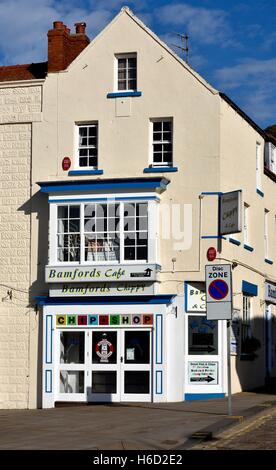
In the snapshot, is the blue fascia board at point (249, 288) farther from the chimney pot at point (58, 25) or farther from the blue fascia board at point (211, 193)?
the chimney pot at point (58, 25)

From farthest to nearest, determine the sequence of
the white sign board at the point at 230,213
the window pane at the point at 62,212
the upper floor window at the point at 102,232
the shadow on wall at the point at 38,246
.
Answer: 1. the shadow on wall at the point at 38,246
2. the window pane at the point at 62,212
3. the upper floor window at the point at 102,232
4. the white sign board at the point at 230,213

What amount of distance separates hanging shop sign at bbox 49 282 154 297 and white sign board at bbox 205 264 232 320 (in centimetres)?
608

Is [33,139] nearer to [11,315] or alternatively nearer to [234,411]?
[11,315]

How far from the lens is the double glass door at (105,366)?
25938 millimetres

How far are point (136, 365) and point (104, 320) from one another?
5.34 feet

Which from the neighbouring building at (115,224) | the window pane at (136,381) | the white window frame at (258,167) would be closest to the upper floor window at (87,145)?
the neighbouring building at (115,224)

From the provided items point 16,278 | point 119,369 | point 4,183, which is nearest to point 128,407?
point 119,369

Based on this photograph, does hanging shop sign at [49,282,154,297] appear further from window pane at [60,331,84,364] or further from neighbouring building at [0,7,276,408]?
window pane at [60,331,84,364]

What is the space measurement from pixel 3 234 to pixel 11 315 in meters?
2.53

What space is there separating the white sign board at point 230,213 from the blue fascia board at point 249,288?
343 cm

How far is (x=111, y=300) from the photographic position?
26.3m

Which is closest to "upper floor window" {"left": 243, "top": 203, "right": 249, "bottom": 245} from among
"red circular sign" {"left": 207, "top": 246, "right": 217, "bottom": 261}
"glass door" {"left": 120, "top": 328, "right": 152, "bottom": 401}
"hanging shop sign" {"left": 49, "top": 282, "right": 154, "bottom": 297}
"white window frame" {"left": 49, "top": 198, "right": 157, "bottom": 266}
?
"red circular sign" {"left": 207, "top": 246, "right": 217, "bottom": 261}

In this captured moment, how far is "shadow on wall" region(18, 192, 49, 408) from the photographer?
88.8 feet

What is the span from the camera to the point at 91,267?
26.2 metres
